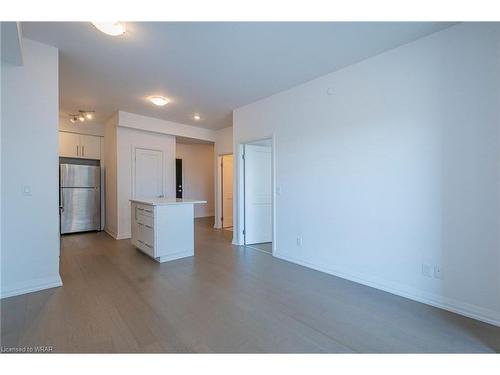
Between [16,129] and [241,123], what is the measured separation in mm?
3134

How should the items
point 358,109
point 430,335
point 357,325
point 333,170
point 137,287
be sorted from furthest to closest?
1. point 333,170
2. point 358,109
3. point 137,287
4. point 357,325
5. point 430,335

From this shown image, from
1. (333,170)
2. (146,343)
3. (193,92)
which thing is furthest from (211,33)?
(146,343)

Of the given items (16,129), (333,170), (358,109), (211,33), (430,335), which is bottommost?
(430,335)

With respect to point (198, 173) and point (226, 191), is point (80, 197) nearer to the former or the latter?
point (226, 191)

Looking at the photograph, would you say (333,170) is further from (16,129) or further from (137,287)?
(16,129)

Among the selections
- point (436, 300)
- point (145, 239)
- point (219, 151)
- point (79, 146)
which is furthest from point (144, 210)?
point (436, 300)

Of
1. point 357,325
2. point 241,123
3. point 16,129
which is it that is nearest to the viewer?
point 357,325

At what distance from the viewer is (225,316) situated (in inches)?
80.4

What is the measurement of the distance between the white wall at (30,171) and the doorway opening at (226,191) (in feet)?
13.4

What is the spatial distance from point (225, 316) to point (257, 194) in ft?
9.33

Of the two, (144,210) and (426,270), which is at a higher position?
(144,210)

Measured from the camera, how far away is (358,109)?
9.22 feet

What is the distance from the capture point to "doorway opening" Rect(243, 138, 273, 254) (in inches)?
179

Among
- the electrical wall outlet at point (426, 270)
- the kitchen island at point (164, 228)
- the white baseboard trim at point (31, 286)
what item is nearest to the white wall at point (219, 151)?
the kitchen island at point (164, 228)
